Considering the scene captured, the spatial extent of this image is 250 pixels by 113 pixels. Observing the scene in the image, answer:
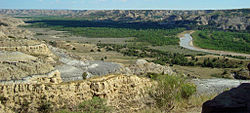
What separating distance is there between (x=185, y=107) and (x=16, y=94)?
11.8 m

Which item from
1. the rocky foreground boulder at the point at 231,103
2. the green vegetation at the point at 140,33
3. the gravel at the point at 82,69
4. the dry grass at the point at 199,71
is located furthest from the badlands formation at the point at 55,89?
the green vegetation at the point at 140,33

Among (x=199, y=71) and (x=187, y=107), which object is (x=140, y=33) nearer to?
(x=199, y=71)

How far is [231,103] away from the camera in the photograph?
8531mm

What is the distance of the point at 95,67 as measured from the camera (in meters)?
35.2

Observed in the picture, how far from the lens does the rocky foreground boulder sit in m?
8.33

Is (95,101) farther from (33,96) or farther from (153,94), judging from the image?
(33,96)

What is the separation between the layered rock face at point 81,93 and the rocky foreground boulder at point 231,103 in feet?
26.4

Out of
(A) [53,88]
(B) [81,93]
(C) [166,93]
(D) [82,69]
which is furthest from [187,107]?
(D) [82,69]

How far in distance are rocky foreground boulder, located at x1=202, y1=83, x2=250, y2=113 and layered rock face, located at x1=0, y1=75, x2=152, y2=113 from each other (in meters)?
8.04

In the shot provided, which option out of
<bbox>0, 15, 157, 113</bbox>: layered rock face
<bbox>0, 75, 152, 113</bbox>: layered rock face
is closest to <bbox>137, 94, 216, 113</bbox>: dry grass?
<bbox>0, 15, 157, 113</bbox>: layered rock face

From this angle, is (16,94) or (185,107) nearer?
(185,107)

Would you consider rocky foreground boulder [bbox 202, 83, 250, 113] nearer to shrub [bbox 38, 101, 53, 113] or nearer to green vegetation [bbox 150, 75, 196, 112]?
green vegetation [bbox 150, 75, 196, 112]

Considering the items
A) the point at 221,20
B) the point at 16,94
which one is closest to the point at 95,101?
the point at 16,94

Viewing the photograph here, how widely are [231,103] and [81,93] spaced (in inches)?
505
